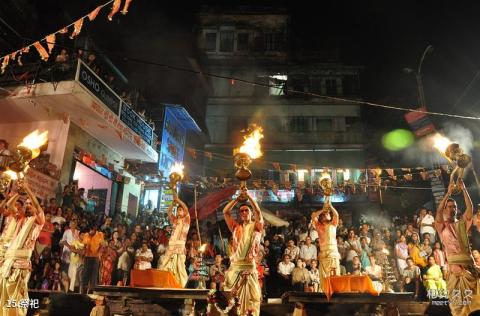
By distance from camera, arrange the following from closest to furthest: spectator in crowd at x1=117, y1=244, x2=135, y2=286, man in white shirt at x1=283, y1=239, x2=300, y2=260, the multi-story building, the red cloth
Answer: spectator in crowd at x1=117, y1=244, x2=135, y2=286, man in white shirt at x1=283, y1=239, x2=300, y2=260, the red cloth, the multi-story building

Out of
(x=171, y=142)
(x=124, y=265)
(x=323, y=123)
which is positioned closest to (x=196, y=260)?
(x=124, y=265)

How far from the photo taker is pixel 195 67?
83.6 feet

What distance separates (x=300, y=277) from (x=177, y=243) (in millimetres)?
4697

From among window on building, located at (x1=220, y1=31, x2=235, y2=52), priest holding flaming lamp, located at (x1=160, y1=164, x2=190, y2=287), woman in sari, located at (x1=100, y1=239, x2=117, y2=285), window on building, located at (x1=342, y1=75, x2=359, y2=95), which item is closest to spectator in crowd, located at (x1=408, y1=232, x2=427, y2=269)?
priest holding flaming lamp, located at (x1=160, y1=164, x2=190, y2=287)

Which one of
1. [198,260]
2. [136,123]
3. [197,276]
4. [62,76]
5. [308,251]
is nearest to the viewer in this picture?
[197,276]

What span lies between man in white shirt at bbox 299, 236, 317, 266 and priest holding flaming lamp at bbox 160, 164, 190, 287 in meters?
5.53

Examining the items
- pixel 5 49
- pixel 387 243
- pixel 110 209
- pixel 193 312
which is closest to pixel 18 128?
pixel 5 49

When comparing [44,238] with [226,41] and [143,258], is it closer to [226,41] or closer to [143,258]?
[143,258]

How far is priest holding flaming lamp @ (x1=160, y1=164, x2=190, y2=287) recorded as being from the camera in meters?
8.55

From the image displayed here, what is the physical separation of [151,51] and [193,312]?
813 inches

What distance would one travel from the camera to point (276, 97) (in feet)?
98.9

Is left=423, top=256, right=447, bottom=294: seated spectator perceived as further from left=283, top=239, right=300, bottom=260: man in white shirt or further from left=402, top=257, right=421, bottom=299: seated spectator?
left=283, top=239, right=300, bottom=260: man in white shirt

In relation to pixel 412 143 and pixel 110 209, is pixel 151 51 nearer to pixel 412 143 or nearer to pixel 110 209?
pixel 110 209

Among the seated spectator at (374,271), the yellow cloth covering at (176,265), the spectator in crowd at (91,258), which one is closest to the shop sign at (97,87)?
the spectator in crowd at (91,258)
